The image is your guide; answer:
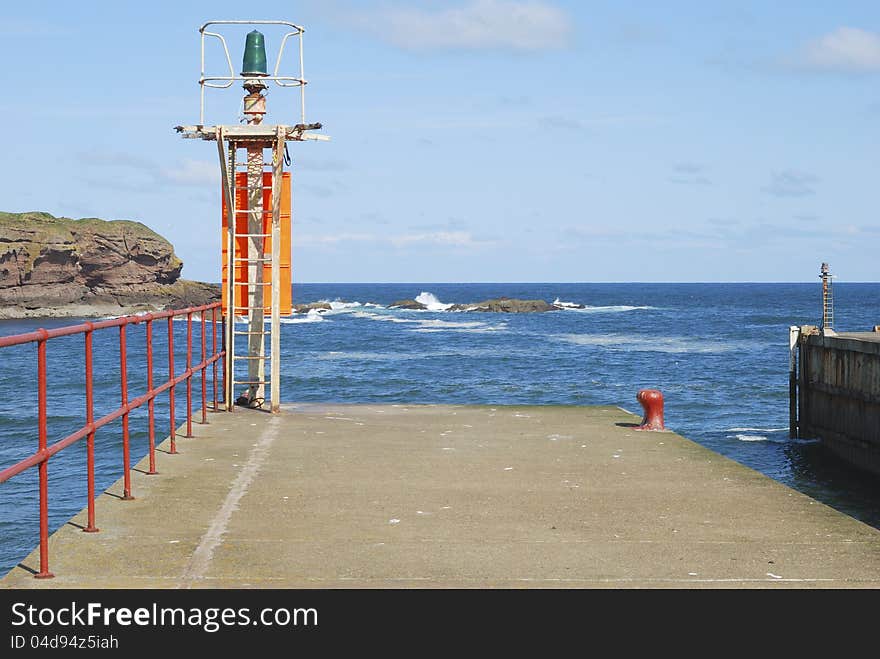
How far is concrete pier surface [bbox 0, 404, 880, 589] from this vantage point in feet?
21.9

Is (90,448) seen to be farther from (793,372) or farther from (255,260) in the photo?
(793,372)

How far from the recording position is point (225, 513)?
830cm

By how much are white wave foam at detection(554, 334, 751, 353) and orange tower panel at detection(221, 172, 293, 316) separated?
42742 mm

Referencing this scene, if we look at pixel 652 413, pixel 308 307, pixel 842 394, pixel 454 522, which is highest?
pixel 652 413

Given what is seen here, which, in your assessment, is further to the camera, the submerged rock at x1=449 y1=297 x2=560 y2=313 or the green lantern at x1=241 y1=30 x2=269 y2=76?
the submerged rock at x1=449 y1=297 x2=560 y2=313

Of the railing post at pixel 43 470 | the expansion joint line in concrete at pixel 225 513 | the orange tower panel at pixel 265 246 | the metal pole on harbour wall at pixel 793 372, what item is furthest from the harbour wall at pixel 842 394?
the railing post at pixel 43 470

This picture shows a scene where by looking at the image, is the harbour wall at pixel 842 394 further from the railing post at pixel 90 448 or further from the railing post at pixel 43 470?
the railing post at pixel 43 470

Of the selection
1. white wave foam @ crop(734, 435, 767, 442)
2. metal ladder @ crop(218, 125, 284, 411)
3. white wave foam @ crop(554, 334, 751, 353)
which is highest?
metal ladder @ crop(218, 125, 284, 411)

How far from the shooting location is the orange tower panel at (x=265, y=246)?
1384cm

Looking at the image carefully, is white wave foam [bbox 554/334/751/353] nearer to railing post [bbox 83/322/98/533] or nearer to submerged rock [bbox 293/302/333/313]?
submerged rock [bbox 293/302/333/313]

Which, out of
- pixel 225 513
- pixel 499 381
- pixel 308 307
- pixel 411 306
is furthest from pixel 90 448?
pixel 411 306

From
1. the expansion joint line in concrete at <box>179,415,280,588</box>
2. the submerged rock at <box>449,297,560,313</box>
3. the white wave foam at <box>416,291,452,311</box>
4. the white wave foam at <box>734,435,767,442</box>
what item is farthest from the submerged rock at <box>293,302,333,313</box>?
the expansion joint line in concrete at <box>179,415,280,588</box>

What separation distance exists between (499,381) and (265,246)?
26.2 m

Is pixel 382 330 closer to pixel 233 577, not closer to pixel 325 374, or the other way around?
pixel 325 374
